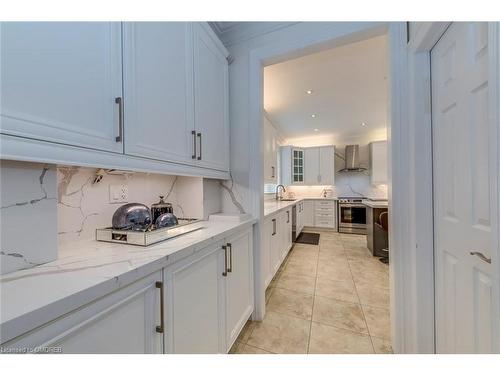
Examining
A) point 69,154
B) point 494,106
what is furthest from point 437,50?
point 69,154

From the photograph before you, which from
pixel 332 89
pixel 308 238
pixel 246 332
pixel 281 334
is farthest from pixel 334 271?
pixel 332 89

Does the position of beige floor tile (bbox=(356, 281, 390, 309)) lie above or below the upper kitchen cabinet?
below

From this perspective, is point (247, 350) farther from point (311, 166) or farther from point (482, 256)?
point (311, 166)

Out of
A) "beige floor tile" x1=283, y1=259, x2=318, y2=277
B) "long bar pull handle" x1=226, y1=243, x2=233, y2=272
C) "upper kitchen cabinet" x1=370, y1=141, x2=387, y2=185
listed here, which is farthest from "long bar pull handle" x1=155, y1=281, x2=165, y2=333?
"upper kitchen cabinet" x1=370, y1=141, x2=387, y2=185

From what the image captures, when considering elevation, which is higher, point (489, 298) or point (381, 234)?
point (489, 298)

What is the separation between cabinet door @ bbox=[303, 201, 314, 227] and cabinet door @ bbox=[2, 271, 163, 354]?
15.7 ft

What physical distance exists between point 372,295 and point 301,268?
904mm

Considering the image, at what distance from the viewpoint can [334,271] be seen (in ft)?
8.83

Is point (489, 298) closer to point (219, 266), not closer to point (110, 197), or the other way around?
point (219, 266)

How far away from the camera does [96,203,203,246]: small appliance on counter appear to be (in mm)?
925

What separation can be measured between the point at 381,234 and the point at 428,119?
2.47m

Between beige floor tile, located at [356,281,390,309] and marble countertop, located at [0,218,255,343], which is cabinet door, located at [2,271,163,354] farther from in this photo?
beige floor tile, located at [356,281,390,309]
